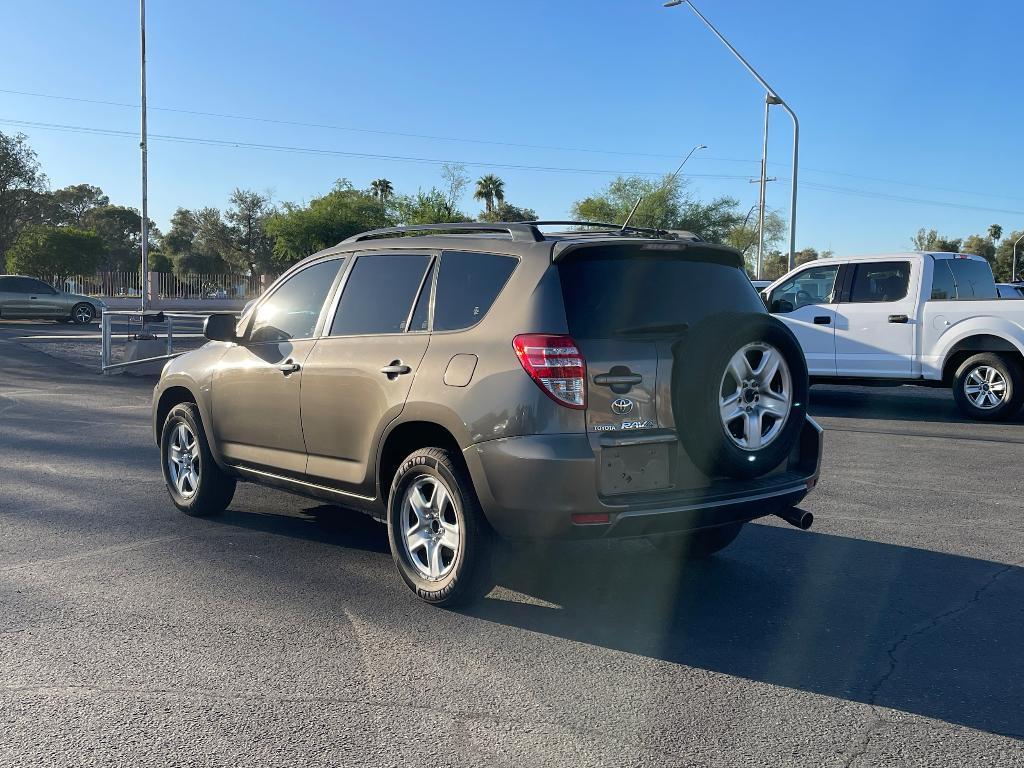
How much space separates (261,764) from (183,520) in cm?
370

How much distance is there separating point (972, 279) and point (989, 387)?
5.01 feet

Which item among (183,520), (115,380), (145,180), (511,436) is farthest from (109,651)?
(145,180)

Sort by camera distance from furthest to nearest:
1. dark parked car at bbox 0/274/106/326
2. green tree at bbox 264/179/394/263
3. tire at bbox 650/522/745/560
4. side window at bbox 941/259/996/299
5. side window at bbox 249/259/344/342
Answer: green tree at bbox 264/179/394/263 → dark parked car at bbox 0/274/106/326 → side window at bbox 941/259/996/299 → side window at bbox 249/259/344/342 → tire at bbox 650/522/745/560

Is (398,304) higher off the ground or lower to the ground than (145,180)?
lower

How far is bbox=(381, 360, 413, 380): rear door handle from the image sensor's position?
4916 millimetres

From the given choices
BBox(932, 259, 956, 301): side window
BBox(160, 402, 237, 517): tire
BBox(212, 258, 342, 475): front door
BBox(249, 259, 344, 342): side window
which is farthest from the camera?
BBox(932, 259, 956, 301): side window

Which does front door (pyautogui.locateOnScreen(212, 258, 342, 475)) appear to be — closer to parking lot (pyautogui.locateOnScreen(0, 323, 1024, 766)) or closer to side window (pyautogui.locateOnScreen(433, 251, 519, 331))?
parking lot (pyautogui.locateOnScreen(0, 323, 1024, 766))

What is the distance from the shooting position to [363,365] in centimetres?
519

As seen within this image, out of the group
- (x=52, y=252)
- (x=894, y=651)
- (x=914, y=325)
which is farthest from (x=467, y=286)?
(x=52, y=252)

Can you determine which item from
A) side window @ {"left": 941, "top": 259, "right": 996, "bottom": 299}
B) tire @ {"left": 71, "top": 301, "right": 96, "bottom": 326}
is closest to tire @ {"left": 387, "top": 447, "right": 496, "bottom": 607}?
side window @ {"left": 941, "top": 259, "right": 996, "bottom": 299}

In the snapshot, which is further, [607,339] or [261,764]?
[607,339]

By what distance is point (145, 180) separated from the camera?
102 ft

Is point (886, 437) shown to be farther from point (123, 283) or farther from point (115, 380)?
point (123, 283)

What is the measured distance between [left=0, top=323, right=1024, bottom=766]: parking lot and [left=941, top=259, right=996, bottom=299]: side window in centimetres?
584
